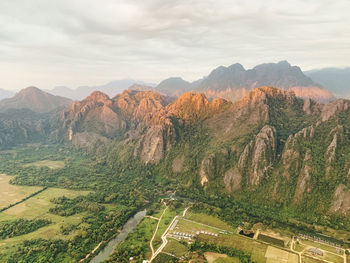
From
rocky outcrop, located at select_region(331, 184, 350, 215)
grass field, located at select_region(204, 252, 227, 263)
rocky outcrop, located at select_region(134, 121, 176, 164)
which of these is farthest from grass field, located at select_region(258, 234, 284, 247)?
rocky outcrop, located at select_region(134, 121, 176, 164)

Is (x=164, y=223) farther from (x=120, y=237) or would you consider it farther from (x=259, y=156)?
(x=259, y=156)

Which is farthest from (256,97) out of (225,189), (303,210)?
(303,210)

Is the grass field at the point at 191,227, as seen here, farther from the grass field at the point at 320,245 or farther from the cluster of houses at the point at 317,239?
the grass field at the point at 320,245

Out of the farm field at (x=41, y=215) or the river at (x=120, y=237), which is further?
the farm field at (x=41, y=215)

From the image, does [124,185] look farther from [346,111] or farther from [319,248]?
[346,111]

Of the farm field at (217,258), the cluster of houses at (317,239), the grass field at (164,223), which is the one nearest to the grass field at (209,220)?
the grass field at (164,223)
